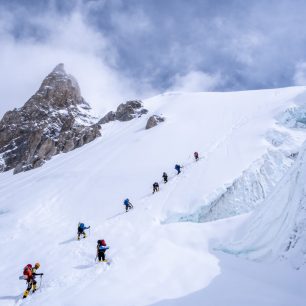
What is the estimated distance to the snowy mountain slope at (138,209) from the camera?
1548 centimetres

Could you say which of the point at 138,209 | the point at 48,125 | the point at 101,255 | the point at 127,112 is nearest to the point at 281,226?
the point at 101,255

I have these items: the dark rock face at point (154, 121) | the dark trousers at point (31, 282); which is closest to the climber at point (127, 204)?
the dark trousers at point (31, 282)

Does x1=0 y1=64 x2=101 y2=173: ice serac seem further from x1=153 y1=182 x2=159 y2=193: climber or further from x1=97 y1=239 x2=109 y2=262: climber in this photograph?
x1=97 y1=239 x2=109 y2=262: climber

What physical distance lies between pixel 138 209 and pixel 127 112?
5396 cm

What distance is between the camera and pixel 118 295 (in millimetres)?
13773

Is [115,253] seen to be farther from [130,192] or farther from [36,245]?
[130,192]

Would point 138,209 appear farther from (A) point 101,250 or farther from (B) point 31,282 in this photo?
(B) point 31,282

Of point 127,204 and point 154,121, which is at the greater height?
point 154,121

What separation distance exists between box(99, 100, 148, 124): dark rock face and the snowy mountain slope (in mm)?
17917

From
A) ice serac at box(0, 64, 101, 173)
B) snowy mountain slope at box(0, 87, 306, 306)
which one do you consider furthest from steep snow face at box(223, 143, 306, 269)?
ice serac at box(0, 64, 101, 173)

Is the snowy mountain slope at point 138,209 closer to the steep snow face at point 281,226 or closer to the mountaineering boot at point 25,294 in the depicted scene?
the mountaineering boot at point 25,294

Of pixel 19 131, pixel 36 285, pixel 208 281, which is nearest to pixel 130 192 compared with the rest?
pixel 36 285

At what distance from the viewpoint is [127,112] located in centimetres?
7894

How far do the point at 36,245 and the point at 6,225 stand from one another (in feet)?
25.7
